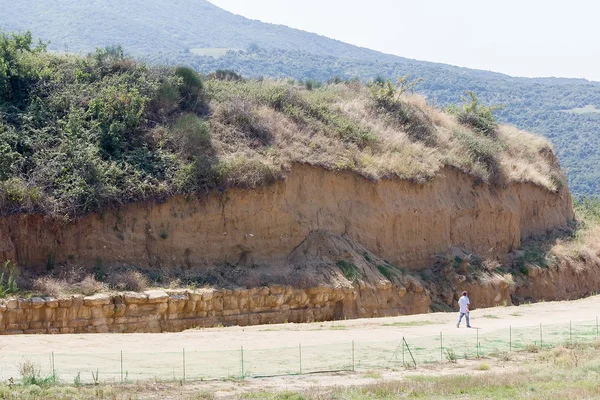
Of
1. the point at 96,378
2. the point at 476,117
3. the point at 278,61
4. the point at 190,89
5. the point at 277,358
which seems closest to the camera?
the point at 96,378

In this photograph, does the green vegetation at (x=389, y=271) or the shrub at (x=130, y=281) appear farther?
the green vegetation at (x=389, y=271)

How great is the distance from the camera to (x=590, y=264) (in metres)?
41.0

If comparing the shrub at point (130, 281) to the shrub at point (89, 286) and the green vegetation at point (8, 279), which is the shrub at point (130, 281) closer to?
the shrub at point (89, 286)

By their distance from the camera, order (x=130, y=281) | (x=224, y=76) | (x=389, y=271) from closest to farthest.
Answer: (x=130, y=281), (x=389, y=271), (x=224, y=76)

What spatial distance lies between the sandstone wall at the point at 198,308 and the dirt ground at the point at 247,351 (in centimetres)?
111

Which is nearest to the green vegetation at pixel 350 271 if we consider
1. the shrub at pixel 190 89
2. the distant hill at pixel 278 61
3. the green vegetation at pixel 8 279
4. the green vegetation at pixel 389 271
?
the green vegetation at pixel 389 271

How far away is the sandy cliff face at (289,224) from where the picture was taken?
25922 mm

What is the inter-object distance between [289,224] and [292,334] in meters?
6.27

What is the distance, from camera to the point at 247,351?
21750mm

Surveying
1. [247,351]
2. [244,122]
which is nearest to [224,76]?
[244,122]

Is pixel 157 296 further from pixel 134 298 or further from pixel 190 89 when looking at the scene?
pixel 190 89

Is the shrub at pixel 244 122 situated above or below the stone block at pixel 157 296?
above

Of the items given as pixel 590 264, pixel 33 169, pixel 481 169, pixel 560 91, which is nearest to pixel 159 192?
pixel 33 169

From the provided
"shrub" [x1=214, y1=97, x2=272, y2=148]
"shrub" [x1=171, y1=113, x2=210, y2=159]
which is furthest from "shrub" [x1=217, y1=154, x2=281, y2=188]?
"shrub" [x1=214, y1=97, x2=272, y2=148]
